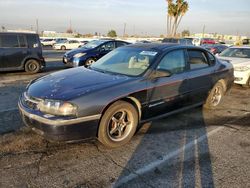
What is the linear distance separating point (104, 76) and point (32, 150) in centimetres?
159

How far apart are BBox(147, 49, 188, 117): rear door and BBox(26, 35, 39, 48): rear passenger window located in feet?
24.2

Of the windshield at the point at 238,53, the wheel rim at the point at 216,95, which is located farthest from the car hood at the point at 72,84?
the windshield at the point at 238,53

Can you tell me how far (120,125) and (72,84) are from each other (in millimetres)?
979

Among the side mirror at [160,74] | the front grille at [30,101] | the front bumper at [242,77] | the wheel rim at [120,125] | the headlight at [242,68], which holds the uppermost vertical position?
the side mirror at [160,74]

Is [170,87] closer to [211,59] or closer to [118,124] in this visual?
[118,124]

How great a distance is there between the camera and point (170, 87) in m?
4.34

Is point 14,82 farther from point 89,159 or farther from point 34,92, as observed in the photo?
point 89,159

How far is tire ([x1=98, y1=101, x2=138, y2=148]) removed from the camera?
3.56 m

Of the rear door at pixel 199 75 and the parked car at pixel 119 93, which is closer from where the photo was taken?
the parked car at pixel 119 93

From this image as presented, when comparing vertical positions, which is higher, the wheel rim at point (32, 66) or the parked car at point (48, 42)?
the parked car at point (48, 42)

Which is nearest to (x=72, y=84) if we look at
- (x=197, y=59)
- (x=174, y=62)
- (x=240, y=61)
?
(x=174, y=62)

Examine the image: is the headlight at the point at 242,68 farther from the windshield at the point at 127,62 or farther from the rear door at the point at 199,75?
the windshield at the point at 127,62

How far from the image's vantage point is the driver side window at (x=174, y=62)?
4.36m

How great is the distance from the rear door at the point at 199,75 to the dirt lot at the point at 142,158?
61cm
